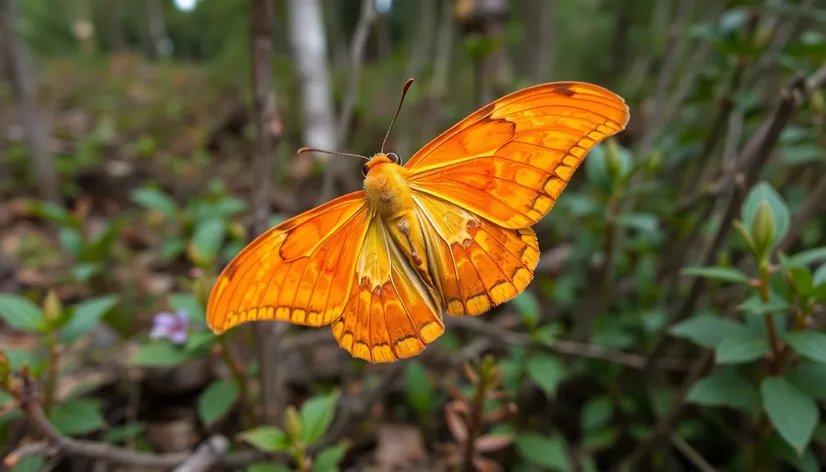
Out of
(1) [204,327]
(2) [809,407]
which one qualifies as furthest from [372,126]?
(2) [809,407]

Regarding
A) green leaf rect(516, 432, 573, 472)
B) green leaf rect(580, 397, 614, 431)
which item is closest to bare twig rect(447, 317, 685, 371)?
green leaf rect(580, 397, 614, 431)

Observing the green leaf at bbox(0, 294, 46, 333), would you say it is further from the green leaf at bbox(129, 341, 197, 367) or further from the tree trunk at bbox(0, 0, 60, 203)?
the tree trunk at bbox(0, 0, 60, 203)

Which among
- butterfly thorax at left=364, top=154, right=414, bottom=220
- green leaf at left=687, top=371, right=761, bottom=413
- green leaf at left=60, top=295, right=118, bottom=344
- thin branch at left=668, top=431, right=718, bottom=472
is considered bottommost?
thin branch at left=668, top=431, right=718, bottom=472

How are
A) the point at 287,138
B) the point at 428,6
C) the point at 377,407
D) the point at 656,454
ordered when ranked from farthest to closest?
the point at 287,138
the point at 428,6
the point at 377,407
the point at 656,454

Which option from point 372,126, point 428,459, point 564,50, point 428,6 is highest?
point 428,6

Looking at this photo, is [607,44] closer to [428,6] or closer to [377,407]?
[428,6]
